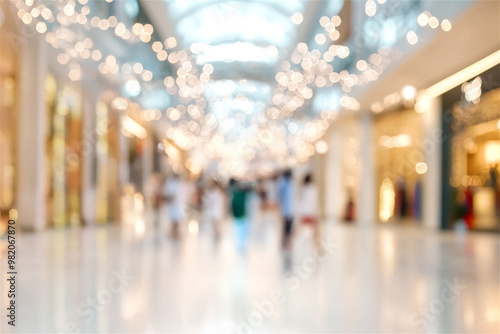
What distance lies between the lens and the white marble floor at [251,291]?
14.2 ft

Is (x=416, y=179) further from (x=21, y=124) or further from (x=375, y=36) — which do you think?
(x=21, y=124)

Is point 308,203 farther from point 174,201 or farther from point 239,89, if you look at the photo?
point 239,89

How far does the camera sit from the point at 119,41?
54.2ft

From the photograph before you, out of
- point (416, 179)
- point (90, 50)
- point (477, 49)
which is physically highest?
point (90, 50)

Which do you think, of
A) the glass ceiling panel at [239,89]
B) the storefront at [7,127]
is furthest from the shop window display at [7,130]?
the glass ceiling panel at [239,89]

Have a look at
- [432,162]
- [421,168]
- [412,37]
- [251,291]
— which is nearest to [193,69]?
[421,168]

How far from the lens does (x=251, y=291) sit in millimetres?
5820

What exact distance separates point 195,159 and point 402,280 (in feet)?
127

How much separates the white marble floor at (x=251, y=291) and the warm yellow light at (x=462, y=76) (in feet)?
15.7

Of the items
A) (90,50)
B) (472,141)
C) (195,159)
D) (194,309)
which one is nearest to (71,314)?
(194,309)

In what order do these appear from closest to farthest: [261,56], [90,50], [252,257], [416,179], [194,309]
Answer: [194,309]
[252,257]
[90,50]
[416,179]
[261,56]

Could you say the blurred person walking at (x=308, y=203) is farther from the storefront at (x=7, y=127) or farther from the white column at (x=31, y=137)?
the white column at (x=31, y=137)

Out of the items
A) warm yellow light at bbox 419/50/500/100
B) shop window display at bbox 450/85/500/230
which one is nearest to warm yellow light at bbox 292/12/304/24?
warm yellow light at bbox 419/50/500/100

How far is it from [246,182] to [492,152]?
7.47 m
